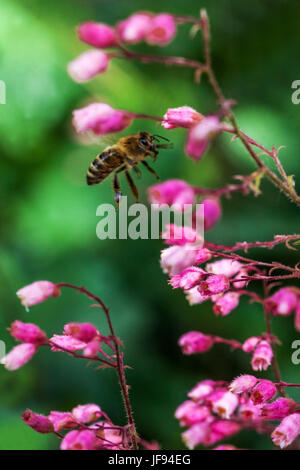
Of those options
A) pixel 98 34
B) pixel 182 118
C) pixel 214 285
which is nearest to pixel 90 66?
pixel 98 34

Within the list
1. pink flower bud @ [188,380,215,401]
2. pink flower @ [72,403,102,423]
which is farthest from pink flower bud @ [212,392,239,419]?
pink flower @ [72,403,102,423]

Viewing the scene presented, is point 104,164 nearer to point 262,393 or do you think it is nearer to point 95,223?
point 262,393

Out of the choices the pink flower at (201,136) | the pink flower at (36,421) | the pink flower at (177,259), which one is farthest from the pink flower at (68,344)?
the pink flower at (201,136)

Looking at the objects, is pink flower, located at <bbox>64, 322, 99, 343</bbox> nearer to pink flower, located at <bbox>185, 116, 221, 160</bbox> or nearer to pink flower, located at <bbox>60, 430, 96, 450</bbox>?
pink flower, located at <bbox>60, 430, 96, 450</bbox>

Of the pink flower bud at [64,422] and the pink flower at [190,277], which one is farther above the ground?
the pink flower at [190,277]

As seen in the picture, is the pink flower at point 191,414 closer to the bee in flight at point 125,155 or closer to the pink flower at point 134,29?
the bee in flight at point 125,155

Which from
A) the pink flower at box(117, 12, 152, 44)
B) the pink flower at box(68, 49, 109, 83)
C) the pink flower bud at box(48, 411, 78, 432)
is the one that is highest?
the pink flower at box(117, 12, 152, 44)
